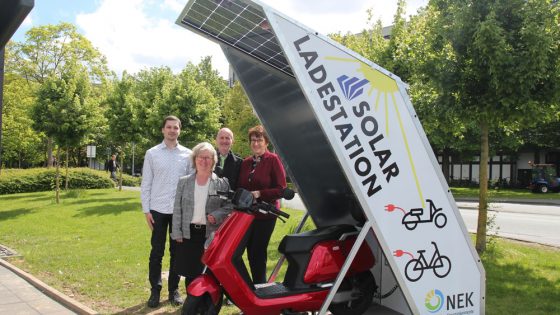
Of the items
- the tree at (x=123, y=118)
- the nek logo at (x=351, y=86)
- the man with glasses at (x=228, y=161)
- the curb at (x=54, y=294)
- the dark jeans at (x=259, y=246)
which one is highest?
the tree at (x=123, y=118)

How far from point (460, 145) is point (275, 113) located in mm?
25777

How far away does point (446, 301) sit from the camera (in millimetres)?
3883

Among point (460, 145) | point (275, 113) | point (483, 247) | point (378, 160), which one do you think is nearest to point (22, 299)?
point (275, 113)

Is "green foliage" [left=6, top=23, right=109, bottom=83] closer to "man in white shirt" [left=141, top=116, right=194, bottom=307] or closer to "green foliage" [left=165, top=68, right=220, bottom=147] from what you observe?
"green foliage" [left=165, top=68, right=220, bottom=147]

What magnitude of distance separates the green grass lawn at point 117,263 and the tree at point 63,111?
4464 millimetres

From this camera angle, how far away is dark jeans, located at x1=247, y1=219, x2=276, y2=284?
4.77 meters

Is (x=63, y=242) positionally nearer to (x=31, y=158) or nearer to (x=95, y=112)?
(x=95, y=112)

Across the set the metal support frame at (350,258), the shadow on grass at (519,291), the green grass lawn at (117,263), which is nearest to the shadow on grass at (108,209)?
the green grass lawn at (117,263)

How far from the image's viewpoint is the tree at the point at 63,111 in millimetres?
16172

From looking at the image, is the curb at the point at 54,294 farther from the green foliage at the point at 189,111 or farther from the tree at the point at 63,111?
the green foliage at the point at 189,111

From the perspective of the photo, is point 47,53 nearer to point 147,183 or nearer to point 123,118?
point 123,118

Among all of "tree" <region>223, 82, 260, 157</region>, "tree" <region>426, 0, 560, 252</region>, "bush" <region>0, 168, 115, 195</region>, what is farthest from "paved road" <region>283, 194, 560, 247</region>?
"tree" <region>223, 82, 260, 157</region>

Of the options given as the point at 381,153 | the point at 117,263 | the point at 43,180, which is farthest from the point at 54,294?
the point at 43,180

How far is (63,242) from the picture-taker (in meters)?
8.98
